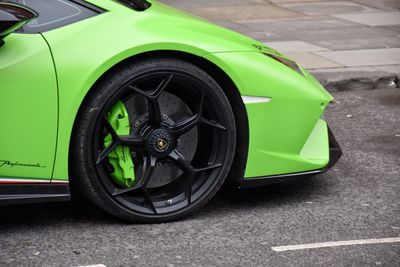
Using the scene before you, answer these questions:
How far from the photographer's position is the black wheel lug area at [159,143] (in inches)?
191

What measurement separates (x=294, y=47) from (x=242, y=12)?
9.20ft

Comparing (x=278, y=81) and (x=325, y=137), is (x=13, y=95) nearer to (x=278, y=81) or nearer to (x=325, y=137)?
(x=278, y=81)

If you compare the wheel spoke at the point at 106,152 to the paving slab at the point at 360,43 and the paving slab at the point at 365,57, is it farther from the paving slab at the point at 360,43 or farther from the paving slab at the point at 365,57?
the paving slab at the point at 360,43

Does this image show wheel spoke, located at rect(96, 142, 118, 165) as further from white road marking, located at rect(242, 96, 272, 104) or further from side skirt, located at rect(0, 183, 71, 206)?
white road marking, located at rect(242, 96, 272, 104)

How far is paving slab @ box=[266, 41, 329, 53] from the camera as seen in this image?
9.99m

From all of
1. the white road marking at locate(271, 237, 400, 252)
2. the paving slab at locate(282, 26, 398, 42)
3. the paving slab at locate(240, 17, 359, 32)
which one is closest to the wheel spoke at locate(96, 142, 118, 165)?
the white road marking at locate(271, 237, 400, 252)

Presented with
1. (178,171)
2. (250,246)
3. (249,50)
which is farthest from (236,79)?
(250,246)

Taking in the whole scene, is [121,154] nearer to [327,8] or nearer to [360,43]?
[360,43]

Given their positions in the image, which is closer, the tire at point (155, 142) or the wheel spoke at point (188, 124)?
the tire at point (155, 142)

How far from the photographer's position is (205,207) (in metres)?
5.29

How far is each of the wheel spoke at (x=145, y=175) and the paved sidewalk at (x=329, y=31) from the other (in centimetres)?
395

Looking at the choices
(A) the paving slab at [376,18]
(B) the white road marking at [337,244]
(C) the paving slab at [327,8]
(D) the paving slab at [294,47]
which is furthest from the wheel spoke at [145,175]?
(C) the paving slab at [327,8]

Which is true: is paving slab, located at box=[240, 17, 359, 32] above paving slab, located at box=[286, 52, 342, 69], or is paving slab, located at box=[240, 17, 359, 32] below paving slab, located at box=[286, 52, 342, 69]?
below

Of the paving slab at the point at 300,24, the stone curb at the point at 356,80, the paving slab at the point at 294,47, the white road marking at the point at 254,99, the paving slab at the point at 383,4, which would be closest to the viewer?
the white road marking at the point at 254,99
